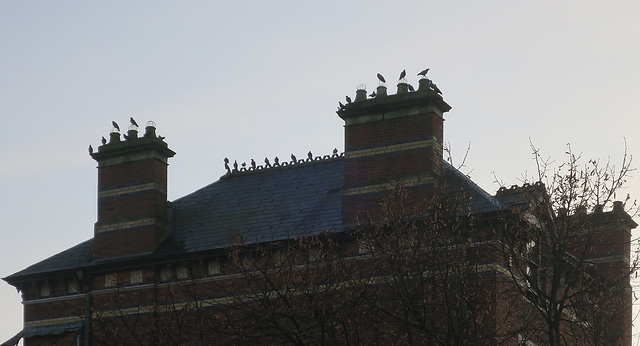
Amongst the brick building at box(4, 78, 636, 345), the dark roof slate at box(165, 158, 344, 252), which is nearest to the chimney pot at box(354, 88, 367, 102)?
the brick building at box(4, 78, 636, 345)

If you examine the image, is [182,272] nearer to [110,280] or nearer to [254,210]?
[110,280]

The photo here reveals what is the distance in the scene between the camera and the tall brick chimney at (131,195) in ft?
94.7

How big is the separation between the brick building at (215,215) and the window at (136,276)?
0.02 m

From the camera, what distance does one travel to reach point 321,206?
2762 centimetres

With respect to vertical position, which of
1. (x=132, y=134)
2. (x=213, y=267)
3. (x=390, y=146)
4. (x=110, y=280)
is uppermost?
(x=132, y=134)

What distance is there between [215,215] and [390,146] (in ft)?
17.4

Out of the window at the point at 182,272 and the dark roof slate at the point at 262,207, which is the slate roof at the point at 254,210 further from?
the window at the point at 182,272

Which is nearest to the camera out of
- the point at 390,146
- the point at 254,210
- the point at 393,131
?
the point at 390,146

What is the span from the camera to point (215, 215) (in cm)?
2920

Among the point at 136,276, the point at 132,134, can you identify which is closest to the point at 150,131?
the point at 132,134

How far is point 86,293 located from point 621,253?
1461 centimetres

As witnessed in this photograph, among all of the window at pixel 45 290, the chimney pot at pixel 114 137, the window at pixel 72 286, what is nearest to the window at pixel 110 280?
the window at pixel 72 286

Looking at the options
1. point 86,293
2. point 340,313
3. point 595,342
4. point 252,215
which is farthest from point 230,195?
point 595,342

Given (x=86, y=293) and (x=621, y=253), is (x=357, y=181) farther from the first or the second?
(x=621, y=253)
